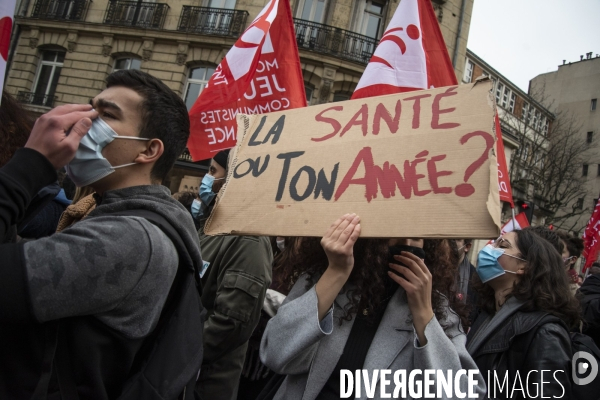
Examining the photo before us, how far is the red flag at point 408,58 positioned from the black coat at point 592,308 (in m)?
2.20

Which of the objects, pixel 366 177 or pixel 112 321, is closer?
pixel 112 321

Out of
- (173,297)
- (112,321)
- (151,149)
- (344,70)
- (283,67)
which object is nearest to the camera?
(112,321)

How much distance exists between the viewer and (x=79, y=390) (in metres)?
1.12

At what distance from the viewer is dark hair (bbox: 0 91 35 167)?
2016mm

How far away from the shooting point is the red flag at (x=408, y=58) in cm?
361

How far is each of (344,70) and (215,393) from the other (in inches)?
532

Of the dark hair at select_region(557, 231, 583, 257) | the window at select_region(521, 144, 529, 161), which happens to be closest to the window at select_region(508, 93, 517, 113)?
the window at select_region(521, 144, 529, 161)

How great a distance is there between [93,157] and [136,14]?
1642cm

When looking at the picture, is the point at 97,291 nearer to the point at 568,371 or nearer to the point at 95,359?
the point at 95,359

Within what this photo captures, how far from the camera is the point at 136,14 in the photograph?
1559 cm

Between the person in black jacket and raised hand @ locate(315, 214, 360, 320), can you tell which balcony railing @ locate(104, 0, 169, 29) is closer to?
the person in black jacket

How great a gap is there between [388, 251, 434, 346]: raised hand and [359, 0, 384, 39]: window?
1496cm

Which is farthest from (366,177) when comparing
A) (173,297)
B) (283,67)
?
(283,67)

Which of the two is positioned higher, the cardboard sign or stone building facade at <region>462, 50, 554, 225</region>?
stone building facade at <region>462, 50, 554, 225</region>
